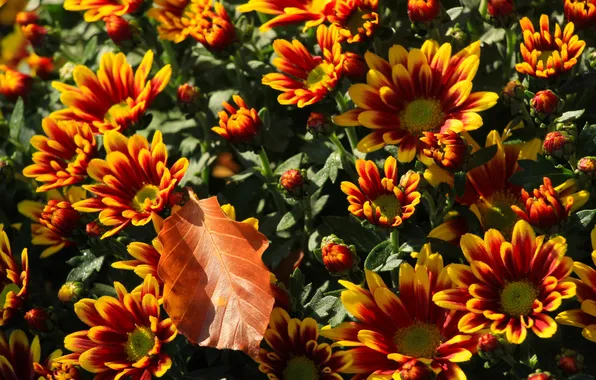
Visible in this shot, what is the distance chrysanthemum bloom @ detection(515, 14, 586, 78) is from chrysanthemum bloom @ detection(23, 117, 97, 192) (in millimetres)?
1060

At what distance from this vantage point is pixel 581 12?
1.93m

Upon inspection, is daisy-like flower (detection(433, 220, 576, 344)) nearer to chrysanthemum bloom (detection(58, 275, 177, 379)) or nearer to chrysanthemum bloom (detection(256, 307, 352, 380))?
chrysanthemum bloom (detection(256, 307, 352, 380))

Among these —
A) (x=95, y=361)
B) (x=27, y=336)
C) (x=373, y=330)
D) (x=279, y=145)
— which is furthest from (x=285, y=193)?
(x=27, y=336)


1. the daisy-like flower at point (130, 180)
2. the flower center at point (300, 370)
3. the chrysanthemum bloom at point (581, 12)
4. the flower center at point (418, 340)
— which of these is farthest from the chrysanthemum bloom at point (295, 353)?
the chrysanthemum bloom at point (581, 12)

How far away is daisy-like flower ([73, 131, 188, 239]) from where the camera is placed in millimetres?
1917

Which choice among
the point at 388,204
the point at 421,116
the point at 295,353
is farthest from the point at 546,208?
the point at 295,353

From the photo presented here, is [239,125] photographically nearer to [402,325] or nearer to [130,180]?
[130,180]

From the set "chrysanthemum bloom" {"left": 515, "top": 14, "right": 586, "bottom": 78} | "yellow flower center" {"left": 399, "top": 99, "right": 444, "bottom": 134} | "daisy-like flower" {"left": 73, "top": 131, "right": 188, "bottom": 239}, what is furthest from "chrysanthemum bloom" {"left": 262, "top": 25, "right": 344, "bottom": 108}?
"chrysanthemum bloom" {"left": 515, "top": 14, "right": 586, "bottom": 78}

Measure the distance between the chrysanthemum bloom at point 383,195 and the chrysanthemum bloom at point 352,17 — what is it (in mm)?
366

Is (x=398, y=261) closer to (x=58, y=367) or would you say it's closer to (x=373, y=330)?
(x=373, y=330)

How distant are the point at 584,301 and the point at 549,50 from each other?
0.62 metres

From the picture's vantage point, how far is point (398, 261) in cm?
186

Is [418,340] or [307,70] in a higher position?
[307,70]

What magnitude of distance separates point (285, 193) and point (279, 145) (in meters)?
0.28
